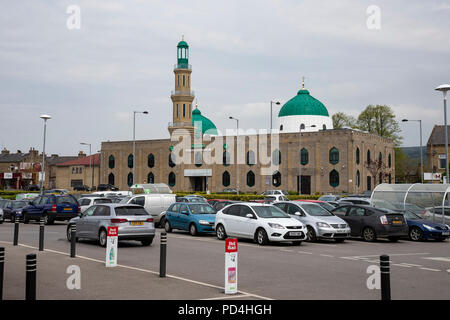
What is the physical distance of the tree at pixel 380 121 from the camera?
80.2 m

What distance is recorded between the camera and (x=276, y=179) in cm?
6931

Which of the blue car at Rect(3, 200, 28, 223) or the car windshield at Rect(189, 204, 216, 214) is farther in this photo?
the blue car at Rect(3, 200, 28, 223)

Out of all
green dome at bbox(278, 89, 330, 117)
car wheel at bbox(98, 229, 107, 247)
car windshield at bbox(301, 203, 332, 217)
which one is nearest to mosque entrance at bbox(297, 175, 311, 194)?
green dome at bbox(278, 89, 330, 117)

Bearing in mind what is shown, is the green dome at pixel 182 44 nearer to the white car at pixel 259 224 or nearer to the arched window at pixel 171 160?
the arched window at pixel 171 160

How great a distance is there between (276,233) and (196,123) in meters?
64.9

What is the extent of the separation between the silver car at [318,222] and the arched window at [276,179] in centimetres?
4855

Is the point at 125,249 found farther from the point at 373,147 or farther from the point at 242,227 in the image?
the point at 373,147

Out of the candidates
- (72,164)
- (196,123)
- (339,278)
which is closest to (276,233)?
(339,278)

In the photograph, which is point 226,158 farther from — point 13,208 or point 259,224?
point 259,224

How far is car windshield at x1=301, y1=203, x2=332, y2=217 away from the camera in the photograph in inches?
790

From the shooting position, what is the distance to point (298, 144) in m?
67.6

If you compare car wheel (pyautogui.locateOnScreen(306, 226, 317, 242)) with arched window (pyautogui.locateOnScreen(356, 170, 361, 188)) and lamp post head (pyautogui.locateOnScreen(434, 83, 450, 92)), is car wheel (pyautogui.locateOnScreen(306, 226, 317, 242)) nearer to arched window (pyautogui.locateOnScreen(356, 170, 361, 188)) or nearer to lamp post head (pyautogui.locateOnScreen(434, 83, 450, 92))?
lamp post head (pyautogui.locateOnScreen(434, 83, 450, 92))

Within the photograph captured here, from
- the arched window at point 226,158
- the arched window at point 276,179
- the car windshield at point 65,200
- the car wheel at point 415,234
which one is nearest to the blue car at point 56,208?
the car windshield at point 65,200

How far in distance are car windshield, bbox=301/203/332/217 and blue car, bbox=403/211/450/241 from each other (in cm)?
405
